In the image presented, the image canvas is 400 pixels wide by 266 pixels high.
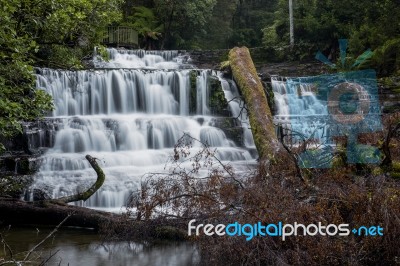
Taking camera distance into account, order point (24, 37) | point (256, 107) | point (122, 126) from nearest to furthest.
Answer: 1. point (24, 37)
2. point (256, 107)
3. point (122, 126)

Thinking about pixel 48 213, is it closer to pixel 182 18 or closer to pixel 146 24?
pixel 146 24

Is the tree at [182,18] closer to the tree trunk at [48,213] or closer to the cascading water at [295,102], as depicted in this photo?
the cascading water at [295,102]

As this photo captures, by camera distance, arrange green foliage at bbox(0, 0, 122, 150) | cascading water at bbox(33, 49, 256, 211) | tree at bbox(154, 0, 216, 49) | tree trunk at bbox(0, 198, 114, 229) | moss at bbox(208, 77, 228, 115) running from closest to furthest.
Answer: green foliage at bbox(0, 0, 122, 150) < tree trunk at bbox(0, 198, 114, 229) < cascading water at bbox(33, 49, 256, 211) < moss at bbox(208, 77, 228, 115) < tree at bbox(154, 0, 216, 49)

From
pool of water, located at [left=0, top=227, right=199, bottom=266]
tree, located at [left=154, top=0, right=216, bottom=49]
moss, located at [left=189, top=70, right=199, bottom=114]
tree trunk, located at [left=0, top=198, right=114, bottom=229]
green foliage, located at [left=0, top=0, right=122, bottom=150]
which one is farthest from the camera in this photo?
tree, located at [left=154, top=0, right=216, bottom=49]

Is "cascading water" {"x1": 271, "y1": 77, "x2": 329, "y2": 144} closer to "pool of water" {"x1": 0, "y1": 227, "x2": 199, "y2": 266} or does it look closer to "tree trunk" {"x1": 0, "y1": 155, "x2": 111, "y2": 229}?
"tree trunk" {"x1": 0, "y1": 155, "x2": 111, "y2": 229}

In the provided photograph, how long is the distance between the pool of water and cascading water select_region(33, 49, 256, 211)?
293 cm

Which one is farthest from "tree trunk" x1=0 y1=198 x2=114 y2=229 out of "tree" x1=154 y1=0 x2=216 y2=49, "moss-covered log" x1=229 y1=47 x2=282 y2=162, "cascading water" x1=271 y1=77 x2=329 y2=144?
"tree" x1=154 y1=0 x2=216 y2=49

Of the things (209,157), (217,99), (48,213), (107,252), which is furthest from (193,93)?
(107,252)

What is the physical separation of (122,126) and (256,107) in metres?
5.27

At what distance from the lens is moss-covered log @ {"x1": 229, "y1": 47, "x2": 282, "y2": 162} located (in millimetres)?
9984

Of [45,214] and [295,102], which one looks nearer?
[45,214]

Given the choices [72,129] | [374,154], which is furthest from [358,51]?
[374,154]

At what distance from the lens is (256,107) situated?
1185cm

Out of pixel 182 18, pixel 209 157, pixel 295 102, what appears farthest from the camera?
pixel 182 18
